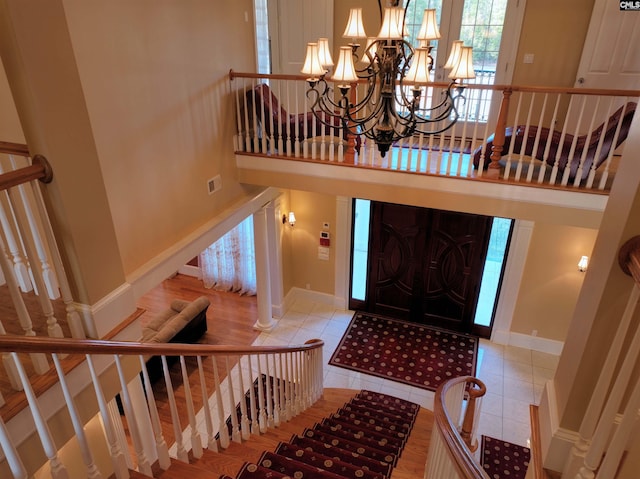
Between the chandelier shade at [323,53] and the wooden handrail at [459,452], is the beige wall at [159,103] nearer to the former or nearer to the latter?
the chandelier shade at [323,53]

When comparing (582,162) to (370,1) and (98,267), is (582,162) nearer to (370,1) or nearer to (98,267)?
(370,1)

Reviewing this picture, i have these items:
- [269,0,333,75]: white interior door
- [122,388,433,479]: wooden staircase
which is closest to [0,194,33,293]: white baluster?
[122,388,433,479]: wooden staircase

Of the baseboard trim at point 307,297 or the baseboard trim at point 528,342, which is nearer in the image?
the baseboard trim at point 528,342

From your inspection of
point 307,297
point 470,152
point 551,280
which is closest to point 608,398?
point 470,152

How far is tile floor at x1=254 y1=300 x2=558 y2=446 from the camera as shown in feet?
18.5

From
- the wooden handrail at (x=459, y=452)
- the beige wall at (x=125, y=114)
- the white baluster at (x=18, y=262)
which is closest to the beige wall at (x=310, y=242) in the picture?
the beige wall at (x=125, y=114)

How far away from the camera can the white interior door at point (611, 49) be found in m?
4.80

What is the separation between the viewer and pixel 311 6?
603 cm

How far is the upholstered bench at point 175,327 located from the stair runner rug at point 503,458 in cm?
420

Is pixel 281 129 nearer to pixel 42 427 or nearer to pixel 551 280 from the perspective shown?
pixel 42 427

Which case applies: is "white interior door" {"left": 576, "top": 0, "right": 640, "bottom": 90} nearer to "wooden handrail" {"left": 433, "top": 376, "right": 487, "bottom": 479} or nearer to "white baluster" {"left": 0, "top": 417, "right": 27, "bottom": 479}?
"wooden handrail" {"left": 433, "top": 376, "right": 487, "bottom": 479}

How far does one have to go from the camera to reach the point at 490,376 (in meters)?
6.35

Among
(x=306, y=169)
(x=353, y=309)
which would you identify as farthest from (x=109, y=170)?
(x=353, y=309)

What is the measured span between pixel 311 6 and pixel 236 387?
5285 mm
